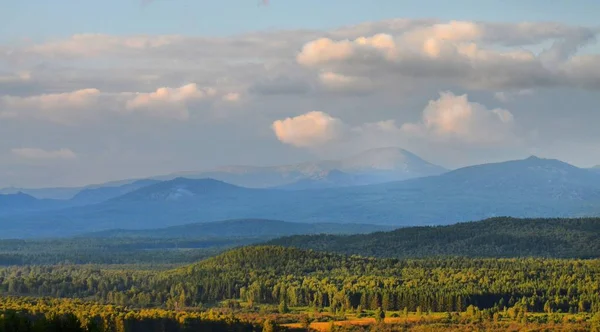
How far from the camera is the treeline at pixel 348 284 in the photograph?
463 ft

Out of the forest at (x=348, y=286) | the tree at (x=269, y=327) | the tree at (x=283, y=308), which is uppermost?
the forest at (x=348, y=286)

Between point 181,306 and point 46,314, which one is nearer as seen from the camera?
point 46,314

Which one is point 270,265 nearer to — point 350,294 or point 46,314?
point 350,294

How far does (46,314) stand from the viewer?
110688 mm

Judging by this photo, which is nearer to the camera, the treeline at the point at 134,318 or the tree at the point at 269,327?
the treeline at the point at 134,318

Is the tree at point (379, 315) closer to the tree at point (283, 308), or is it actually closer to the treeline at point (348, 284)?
the treeline at point (348, 284)

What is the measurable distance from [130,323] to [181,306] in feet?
109

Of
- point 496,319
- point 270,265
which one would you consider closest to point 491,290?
point 496,319

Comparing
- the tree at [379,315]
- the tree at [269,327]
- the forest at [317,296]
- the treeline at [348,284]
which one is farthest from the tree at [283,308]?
the tree at [269,327]

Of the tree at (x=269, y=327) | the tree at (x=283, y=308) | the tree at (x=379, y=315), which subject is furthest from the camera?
the tree at (x=283, y=308)

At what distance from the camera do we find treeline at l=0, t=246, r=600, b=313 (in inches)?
5561

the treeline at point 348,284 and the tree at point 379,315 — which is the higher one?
the treeline at point 348,284

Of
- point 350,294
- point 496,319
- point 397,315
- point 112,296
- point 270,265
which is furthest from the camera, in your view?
point 270,265

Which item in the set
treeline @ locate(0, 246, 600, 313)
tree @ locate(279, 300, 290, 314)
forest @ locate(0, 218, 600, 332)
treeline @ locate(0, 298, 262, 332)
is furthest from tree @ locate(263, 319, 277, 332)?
treeline @ locate(0, 246, 600, 313)
